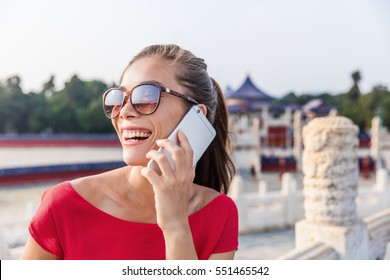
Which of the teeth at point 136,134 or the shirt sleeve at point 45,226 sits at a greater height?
the teeth at point 136,134

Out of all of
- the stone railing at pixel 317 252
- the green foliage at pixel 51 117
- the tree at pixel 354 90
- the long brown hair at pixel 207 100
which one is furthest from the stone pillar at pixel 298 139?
the long brown hair at pixel 207 100

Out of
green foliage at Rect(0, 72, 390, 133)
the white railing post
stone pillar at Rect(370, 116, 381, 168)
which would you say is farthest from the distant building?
the white railing post

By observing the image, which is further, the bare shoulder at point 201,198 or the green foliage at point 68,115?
the green foliage at point 68,115

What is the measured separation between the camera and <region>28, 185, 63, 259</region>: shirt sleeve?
107 centimetres

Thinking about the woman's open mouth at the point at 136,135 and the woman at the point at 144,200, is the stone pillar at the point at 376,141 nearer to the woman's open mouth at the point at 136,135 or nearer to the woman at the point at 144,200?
the woman at the point at 144,200

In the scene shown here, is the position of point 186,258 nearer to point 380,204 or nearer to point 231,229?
point 231,229

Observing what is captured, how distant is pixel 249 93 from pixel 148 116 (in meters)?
15.5

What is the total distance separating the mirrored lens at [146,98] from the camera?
1.08m

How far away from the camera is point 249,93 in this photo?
644 inches

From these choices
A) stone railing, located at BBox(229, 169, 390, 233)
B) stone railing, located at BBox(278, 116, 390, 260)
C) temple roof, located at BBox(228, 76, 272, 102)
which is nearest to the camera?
stone railing, located at BBox(278, 116, 390, 260)

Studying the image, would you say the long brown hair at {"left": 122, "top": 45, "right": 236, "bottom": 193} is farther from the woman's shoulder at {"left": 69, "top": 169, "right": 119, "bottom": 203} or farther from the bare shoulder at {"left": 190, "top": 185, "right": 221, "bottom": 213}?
the woman's shoulder at {"left": 69, "top": 169, "right": 119, "bottom": 203}

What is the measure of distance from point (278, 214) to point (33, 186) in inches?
271

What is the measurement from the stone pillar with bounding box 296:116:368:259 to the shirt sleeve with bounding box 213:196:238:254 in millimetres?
1972

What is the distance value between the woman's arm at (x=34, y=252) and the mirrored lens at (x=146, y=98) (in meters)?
0.39
